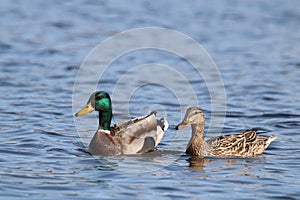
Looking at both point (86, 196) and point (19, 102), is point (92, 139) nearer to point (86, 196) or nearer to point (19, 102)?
point (86, 196)

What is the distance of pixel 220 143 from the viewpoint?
12.5m

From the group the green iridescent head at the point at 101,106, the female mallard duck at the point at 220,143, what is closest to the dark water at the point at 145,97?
the female mallard duck at the point at 220,143

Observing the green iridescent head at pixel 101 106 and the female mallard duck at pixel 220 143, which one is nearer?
the female mallard duck at pixel 220 143

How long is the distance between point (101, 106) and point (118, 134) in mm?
554

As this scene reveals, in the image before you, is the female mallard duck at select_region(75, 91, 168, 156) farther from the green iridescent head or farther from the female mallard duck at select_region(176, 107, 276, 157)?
the female mallard duck at select_region(176, 107, 276, 157)

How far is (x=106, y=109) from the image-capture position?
13.0 metres

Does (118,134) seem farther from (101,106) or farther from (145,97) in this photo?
(145,97)

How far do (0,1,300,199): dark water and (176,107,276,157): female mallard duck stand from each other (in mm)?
214

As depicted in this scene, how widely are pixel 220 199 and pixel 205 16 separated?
676 inches

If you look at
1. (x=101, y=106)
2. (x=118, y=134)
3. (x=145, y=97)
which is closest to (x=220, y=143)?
(x=118, y=134)

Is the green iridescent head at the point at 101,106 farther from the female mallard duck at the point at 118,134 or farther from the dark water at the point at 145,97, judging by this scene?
the dark water at the point at 145,97

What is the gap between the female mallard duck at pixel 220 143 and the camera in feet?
40.9

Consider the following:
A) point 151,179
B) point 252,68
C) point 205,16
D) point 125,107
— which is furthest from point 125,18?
point 151,179

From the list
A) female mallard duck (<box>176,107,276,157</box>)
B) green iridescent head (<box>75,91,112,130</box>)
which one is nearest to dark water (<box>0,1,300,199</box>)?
Result: female mallard duck (<box>176,107,276,157</box>)
